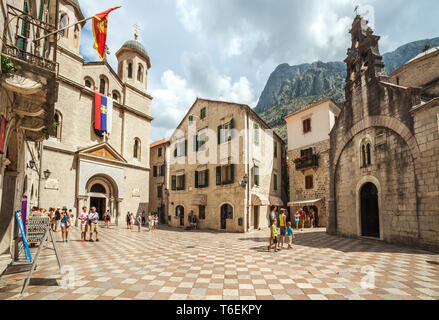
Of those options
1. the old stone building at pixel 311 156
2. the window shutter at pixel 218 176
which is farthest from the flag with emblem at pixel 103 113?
the old stone building at pixel 311 156

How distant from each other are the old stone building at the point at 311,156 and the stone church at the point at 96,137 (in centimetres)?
1820

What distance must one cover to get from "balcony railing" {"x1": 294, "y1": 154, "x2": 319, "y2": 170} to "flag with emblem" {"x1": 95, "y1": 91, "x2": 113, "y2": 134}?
21023 millimetres

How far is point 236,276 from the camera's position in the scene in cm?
612

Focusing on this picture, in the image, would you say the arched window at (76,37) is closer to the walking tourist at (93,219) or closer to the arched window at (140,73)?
the arched window at (140,73)

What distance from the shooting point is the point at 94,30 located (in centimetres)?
961

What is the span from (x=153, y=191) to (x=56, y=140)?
15.8m

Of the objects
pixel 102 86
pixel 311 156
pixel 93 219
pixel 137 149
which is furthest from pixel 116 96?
pixel 311 156

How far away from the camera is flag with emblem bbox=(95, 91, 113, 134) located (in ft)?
80.1

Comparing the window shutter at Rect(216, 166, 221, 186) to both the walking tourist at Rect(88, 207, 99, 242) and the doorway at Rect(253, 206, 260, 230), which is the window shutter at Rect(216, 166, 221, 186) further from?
the walking tourist at Rect(88, 207, 99, 242)

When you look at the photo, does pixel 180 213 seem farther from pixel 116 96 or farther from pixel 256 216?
pixel 116 96

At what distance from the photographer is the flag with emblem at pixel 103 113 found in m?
24.4

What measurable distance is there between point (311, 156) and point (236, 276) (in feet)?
62.5
